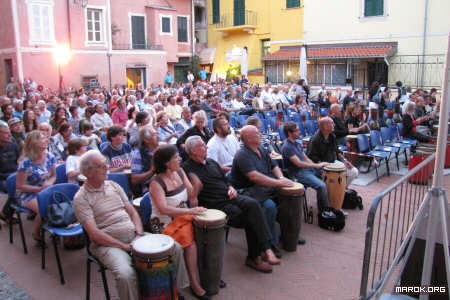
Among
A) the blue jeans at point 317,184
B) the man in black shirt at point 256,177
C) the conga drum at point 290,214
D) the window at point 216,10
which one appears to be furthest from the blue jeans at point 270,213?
the window at point 216,10

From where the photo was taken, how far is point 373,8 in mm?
20688

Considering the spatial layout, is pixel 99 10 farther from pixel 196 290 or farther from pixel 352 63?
pixel 196 290

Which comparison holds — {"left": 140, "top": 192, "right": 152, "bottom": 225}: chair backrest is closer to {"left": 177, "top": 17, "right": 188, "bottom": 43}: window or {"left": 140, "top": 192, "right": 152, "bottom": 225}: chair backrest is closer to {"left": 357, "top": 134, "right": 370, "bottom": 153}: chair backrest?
{"left": 357, "top": 134, "right": 370, "bottom": 153}: chair backrest

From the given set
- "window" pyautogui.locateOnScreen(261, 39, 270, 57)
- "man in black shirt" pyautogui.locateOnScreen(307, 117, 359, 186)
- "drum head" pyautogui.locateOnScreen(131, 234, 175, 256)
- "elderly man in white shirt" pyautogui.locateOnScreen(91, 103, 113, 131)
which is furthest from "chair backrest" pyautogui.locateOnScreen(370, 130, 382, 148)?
"window" pyautogui.locateOnScreen(261, 39, 270, 57)

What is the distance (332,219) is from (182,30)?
25023mm

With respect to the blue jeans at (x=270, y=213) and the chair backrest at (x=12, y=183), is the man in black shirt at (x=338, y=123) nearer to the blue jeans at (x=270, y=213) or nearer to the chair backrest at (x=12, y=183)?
the blue jeans at (x=270, y=213)

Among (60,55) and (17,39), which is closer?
(17,39)

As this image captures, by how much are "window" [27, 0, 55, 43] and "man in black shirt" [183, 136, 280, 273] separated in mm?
18711

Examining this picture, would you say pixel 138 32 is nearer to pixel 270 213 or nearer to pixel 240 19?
pixel 240 19

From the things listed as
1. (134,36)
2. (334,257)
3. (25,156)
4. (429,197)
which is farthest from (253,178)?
(134,36)

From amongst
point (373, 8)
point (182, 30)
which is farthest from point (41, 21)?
point (373, 8)

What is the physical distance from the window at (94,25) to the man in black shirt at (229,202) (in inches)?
789

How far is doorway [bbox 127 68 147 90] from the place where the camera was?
958 inches

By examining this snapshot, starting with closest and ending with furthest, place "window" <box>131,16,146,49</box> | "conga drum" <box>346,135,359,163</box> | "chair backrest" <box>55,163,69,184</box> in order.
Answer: "chair backrest" <box>55,163,69,184</box> → "conga drum" <box>346,135,359,163</box> → "window" <box>131,16,146,49</box>
